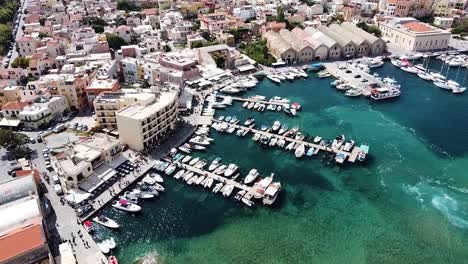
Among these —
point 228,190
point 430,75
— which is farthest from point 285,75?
point 228,190

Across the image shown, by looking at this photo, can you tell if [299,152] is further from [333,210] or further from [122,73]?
[122,73]

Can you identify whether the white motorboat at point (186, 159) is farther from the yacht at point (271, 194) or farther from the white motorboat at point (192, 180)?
the yacht at point (271, 194)

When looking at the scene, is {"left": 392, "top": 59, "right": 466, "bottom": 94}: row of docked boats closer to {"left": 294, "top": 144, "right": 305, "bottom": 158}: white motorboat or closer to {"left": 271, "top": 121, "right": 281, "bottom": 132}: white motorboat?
{"left": 271, "top": 121, "right": 281, "bottom": 132}: white motorboat

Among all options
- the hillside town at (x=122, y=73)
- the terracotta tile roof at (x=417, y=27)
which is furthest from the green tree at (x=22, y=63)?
the terracotta tile roof at (x=417, y=27)

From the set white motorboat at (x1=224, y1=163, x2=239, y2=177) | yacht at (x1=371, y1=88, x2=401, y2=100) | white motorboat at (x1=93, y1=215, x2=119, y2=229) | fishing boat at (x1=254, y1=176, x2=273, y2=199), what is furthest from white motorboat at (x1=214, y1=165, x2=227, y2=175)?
yacht at (x1=371, y1=88, x2=401, y2=100)

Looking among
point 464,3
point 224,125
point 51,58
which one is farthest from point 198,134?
point 464,3

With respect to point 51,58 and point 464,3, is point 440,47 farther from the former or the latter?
point 51,58
